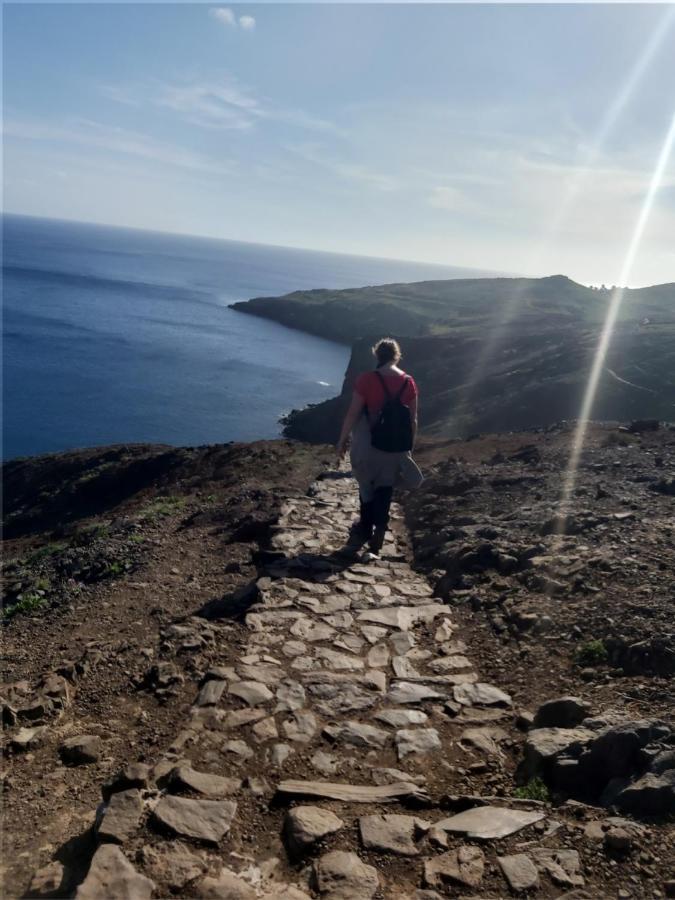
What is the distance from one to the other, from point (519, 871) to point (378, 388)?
205 inches

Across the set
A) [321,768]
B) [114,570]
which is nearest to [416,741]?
[321,768]

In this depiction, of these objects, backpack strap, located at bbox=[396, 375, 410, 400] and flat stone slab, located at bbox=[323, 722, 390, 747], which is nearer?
flat stone slab, located at bbox=[323, 722, 390, 747]

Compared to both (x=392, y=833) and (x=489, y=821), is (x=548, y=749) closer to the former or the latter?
(x=489, y=821)

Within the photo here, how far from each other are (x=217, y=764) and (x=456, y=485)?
30.7ft

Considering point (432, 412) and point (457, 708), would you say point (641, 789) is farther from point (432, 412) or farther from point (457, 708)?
point (432, 412)

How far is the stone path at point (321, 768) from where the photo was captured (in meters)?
3.12

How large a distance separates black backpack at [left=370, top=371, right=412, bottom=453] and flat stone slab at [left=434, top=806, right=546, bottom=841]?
4.54m

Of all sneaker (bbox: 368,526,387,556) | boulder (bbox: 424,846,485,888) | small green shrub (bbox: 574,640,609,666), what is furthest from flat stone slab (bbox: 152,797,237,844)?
sneaker (bbox: 368,526,387,556)

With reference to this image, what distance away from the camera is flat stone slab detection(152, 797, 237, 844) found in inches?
131

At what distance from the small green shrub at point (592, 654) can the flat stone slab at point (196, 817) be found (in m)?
3.31

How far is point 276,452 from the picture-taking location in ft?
66.1

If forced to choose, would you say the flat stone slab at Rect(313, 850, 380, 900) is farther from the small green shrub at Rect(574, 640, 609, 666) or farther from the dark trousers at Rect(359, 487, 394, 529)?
the dark trousers at Rect(359, 487, 394, 529)

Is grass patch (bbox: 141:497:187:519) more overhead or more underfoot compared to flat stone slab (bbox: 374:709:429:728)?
more underfoot

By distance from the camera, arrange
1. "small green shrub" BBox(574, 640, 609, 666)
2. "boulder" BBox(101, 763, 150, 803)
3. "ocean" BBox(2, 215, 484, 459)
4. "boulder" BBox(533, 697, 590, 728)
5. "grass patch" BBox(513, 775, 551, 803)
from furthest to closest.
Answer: "ocean" BBox(2, 215, 484, 459)
"small green shrub" BBox(574, 640, 609, 666)
"boulder" BBox(533, 697, 590, 728)
"grass patch" BBox(513, 775, 551, 803)
"boulder" BBox(101, 763, 150, 803)
